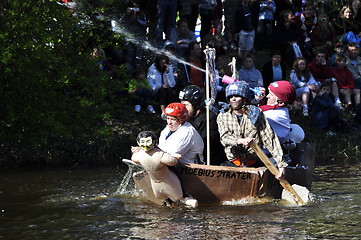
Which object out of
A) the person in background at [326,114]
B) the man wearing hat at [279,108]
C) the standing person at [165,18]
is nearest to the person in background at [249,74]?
the person in background at [326,114]

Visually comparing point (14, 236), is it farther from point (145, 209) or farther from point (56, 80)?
point (56, 80)

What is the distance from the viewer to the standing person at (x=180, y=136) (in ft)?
35.2

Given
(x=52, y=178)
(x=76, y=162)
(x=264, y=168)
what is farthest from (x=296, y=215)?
(x=76, y=162)

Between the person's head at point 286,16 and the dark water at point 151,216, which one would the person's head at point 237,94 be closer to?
the dark water at point 151,216

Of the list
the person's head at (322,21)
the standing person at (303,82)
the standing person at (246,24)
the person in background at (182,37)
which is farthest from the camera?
the person's head at (322,21)

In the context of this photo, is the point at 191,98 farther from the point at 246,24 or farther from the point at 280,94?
the point at 246,24

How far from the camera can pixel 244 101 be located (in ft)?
36.1

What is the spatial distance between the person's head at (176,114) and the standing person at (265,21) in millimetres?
10457

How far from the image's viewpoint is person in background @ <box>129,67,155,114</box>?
1689cm

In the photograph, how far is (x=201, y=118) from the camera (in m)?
11.9

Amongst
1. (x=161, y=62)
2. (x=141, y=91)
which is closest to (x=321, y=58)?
(x=161, y=62)

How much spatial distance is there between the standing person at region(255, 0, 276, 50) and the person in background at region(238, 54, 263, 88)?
2970mm

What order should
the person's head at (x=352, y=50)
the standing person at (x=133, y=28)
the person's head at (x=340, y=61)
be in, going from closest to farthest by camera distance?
the standing person at (x=133, y=28)
the person's head at (x=340, y=61)
the person's head at (x=352, y=50)

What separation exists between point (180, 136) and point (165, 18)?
26.2 feet
